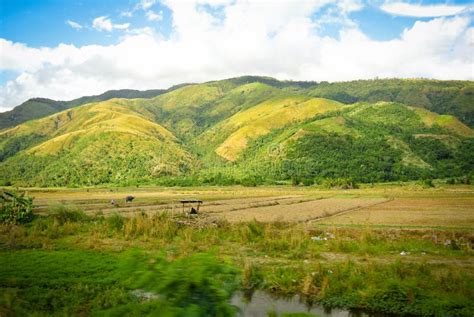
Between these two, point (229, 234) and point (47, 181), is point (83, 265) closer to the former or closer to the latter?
point (229, 234)

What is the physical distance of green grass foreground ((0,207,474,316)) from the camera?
534 centimetres

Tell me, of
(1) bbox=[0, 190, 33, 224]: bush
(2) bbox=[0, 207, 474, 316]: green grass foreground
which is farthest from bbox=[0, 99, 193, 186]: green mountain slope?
(2) bbox=[0, 207, 474, 316]: green grass foreground

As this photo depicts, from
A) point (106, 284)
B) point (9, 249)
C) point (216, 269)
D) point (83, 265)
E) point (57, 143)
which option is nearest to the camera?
point (216, 269)

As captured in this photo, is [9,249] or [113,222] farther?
[113,222]

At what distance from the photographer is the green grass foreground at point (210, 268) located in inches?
210

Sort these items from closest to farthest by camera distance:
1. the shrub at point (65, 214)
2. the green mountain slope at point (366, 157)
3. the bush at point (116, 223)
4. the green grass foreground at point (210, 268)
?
the green grass foreground at point (210, 268) → the bush at point (116, 223) → the shrub at point (65, 214) → the green mountain slope at point (366, 157)

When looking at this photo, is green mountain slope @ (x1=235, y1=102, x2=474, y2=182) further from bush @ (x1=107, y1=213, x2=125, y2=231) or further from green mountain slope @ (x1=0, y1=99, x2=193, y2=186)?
bush @ (x1=107, y1=213, x2=125, y2=231)

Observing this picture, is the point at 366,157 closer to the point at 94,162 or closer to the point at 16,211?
the point at 94,162

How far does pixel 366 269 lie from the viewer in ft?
57.4

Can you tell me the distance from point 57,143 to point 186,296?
694 ft

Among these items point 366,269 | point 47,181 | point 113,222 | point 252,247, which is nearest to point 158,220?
point 113,222

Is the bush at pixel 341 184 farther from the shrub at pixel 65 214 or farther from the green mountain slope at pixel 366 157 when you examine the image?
the shrub at pixel 65 214

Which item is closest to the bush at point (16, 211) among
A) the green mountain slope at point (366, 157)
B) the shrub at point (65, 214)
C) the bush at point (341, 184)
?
the shrub at point (65, 214)

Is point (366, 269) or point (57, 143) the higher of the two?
point (57, 143)
